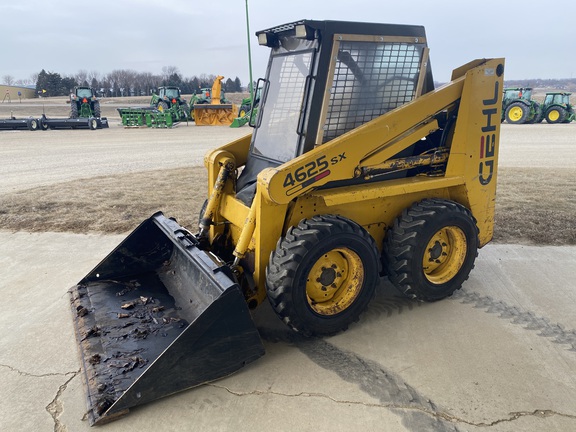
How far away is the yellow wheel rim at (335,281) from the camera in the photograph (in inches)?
136

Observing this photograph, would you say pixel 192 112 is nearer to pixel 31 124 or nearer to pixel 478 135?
pixel 31 124

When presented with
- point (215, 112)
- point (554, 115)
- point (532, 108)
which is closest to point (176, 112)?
point (215, 112)

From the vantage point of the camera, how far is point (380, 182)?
12.8 ft

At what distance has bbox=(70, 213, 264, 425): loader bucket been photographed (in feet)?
9.15

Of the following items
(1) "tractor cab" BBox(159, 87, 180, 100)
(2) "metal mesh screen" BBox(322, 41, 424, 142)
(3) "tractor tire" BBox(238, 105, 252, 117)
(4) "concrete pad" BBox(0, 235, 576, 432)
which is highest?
(1) "tractor cab" BBox(159, 87, 180, 100)

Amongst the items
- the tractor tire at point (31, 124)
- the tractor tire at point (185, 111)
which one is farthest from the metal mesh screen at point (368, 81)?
the tractor tire at point (185, 111)

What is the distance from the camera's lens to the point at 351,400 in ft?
9.39

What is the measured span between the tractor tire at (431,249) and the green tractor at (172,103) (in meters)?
23.5

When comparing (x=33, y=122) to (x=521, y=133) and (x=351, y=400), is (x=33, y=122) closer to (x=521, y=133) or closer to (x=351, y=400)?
(x=521, y=133)

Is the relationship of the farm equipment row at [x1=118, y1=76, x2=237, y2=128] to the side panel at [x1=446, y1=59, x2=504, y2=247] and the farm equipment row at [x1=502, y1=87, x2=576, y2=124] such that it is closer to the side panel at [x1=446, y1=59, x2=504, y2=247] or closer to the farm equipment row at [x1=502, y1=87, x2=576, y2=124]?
the farm equipment row at [x1=502, y1=87, x2=576, y2=124]

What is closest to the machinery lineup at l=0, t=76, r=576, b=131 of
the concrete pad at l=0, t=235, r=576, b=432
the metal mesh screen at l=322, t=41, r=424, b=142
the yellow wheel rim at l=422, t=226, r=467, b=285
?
the metal mesh screen at l=322, t=41, r=424, b=142

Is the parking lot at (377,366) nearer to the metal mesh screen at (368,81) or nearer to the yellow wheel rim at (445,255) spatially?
the yellow wheel rim at (445,255)

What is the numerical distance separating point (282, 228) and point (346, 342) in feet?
3.24

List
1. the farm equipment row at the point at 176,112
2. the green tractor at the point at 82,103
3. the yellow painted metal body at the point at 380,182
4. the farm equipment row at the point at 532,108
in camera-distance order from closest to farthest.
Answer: the yellow painted metal body at the point at 380,182, the farm equipment row at the point at 532,108, the farm equipment row at the point at 176,112, the green tractor at the point at 82,103
